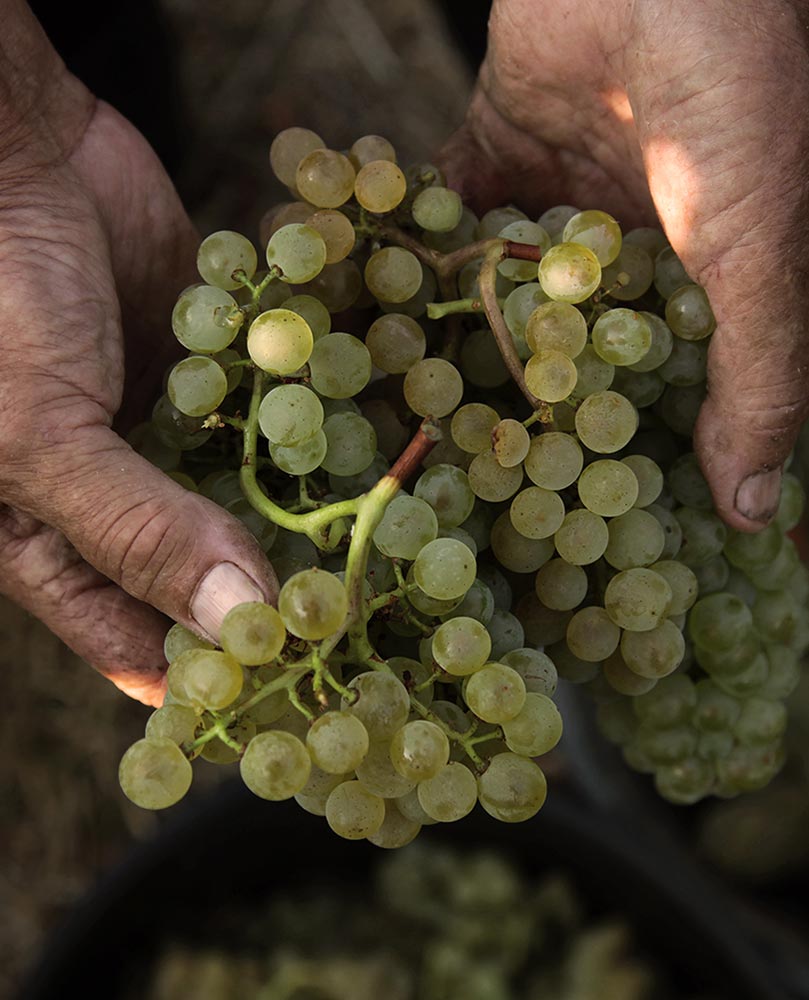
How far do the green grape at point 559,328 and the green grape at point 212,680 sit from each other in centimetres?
35

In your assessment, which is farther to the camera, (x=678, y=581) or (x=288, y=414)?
(x=678, y=581)

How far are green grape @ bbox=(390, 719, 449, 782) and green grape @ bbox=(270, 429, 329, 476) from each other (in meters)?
A: 0.21

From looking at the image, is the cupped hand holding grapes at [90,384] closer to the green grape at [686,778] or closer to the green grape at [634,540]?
the green grape at [634,540]

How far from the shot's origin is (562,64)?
3.73ft

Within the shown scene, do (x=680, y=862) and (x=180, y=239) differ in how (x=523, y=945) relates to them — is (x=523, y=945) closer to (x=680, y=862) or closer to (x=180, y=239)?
(x=680, y=862)

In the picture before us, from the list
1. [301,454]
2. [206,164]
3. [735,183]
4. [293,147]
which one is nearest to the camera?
[301,454]

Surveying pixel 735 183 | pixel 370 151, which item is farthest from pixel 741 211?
pixel 370 151

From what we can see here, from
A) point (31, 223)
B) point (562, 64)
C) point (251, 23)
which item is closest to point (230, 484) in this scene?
point (31, 223)

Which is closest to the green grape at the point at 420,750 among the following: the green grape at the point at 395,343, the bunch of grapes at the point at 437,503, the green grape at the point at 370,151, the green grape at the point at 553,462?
the bunch of grapes at the point at 437,503

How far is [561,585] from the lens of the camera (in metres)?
0.90

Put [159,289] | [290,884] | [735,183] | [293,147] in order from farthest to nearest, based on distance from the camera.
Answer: [290,884], [159,289], [293,147], [735,183]

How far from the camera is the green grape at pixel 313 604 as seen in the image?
2.35 ft

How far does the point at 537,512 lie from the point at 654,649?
0.17 m

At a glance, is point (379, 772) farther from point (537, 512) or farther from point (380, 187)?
point (380, 187)
